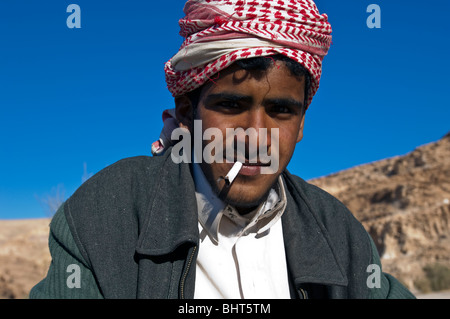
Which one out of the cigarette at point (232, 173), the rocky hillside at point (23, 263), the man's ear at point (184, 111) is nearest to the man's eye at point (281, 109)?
the cigarette at point (232, 173)

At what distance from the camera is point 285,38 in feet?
7.11

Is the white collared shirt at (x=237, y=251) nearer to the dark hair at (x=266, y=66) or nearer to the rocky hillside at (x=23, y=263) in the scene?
the dark hair at (x=266, y=66)

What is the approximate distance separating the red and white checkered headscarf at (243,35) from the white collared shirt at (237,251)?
0.48 meters

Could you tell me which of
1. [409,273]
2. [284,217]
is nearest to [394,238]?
[409,273]

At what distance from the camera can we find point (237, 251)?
7.20ft

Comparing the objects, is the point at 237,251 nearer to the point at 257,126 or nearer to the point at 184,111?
the point at 257,126

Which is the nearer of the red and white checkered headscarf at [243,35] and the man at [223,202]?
the man at [223,202]

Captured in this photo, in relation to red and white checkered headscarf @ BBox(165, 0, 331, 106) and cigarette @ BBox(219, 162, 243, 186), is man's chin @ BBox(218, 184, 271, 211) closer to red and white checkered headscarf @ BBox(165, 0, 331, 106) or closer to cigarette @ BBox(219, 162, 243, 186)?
cigarette @ BBox(219, 162, 243, 186)

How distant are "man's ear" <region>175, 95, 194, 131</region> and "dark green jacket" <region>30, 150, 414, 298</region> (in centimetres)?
18

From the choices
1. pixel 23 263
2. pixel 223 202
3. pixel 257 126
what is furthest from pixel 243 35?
pixel 23 263

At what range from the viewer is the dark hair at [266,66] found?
2076 millimetres

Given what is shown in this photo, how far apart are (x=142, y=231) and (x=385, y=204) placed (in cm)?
1678
